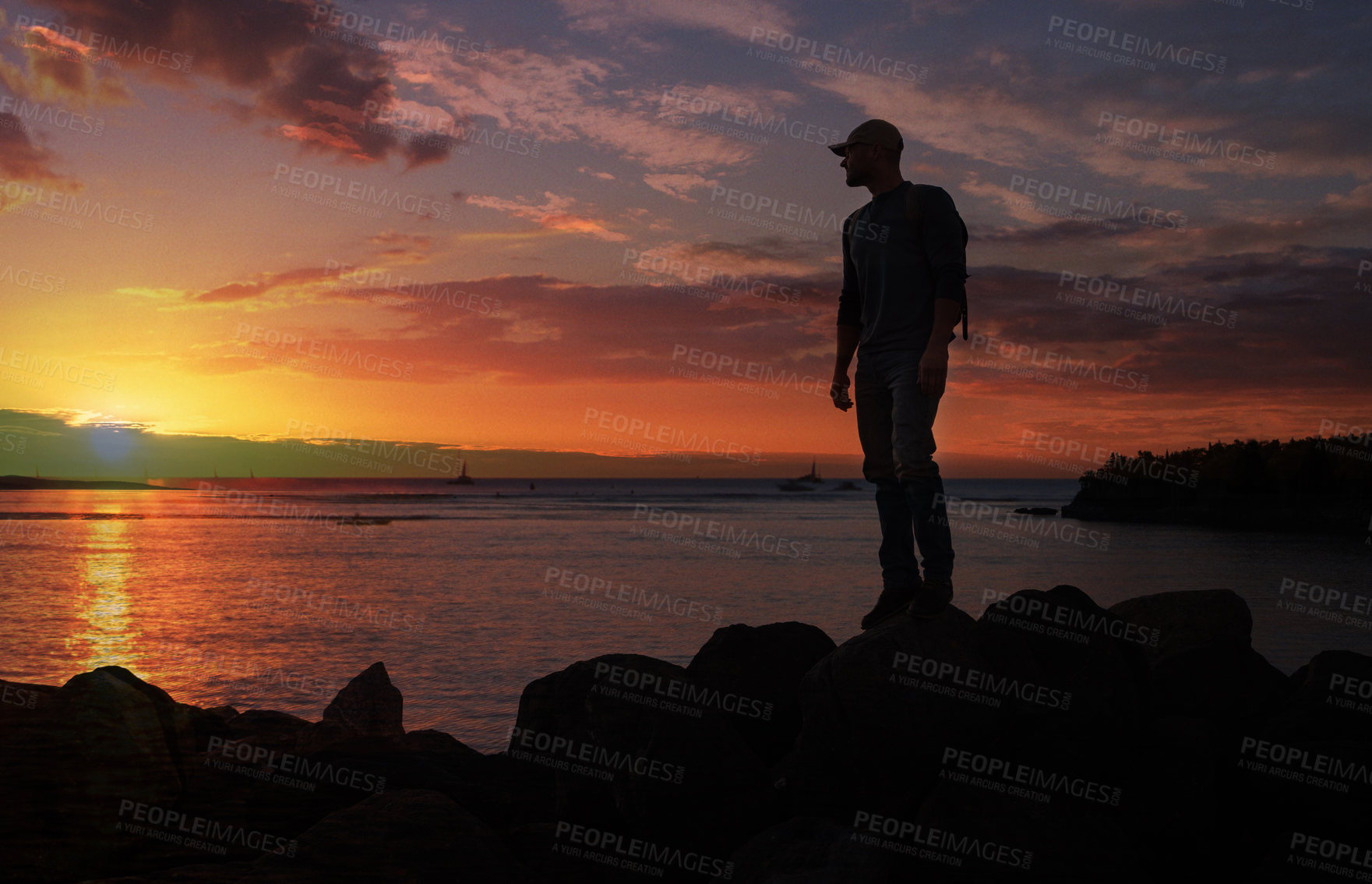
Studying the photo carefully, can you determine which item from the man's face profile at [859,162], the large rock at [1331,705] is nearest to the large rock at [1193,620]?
the large rock at [1331,705]

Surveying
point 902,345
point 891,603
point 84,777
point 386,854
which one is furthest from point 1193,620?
point 84,777

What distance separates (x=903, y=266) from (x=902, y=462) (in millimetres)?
1263

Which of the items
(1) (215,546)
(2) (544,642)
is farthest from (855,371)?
(1) (215,546)

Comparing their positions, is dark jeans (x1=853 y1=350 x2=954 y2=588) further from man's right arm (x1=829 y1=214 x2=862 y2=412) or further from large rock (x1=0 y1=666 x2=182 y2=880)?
large rock (x1=0 y1=666 x2=182 y2=880)

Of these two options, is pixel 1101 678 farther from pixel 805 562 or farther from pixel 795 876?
pixel 805 562

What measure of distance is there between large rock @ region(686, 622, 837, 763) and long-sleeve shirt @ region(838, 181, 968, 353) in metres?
2.36

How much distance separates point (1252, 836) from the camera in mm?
5152

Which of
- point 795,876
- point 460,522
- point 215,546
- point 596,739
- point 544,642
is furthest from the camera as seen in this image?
point 460,522

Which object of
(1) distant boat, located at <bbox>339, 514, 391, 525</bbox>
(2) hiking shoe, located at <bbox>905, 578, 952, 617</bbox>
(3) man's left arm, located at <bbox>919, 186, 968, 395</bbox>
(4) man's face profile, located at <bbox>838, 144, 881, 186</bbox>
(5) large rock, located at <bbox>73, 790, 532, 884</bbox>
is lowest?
(1) distant boat, located at <bbox>339, 514, 391, 525</bbox>

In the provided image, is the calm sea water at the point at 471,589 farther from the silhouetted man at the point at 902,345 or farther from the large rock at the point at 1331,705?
the large rock at the point at 1331,705

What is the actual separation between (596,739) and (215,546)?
32538 millimetres

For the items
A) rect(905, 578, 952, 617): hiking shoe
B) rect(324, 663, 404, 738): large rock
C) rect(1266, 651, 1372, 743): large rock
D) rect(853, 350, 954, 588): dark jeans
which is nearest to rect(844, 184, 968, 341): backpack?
rect(853, 350, 954, 588): dark jeans

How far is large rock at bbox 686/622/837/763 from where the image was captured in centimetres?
606

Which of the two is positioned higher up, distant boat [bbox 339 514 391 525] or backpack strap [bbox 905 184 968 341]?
backpack strap [bbox 905 184 968 341]
